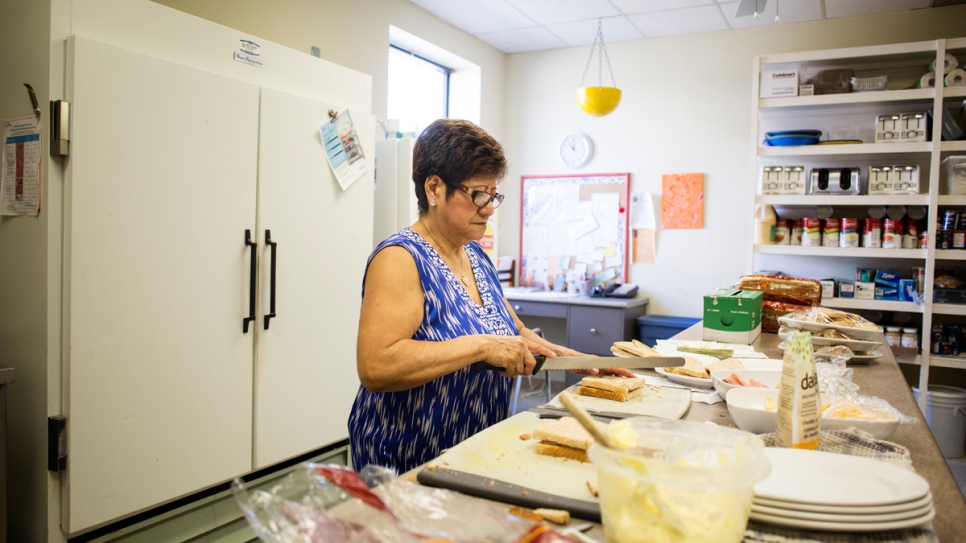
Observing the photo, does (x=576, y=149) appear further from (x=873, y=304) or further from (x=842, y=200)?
(x=873, y=304)

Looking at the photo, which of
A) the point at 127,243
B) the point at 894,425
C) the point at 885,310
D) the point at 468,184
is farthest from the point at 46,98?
the point at 885,310

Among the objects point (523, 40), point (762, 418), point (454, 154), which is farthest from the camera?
point (523, 40)

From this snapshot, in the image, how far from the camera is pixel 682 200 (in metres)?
4.95

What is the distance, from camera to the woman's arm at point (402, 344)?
4.47 feet

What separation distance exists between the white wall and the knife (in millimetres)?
3176

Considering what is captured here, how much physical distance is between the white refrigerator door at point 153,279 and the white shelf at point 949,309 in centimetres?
401

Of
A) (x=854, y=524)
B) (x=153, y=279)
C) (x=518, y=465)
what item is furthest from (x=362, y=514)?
(x=153, y=279)

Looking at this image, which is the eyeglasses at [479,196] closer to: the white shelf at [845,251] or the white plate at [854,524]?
the white plate at [854,524]

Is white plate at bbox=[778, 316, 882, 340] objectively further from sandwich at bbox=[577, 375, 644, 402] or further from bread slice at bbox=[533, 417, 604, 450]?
bread slice at bbox=[533, 417, 604, 450]

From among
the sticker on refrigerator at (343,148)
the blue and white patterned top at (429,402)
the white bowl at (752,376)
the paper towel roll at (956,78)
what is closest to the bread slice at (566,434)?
the blue and white patterned top at (429,402)

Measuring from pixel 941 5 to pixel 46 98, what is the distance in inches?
201

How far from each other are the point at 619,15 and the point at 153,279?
3.81m

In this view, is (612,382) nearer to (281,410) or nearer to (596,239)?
(281,410)

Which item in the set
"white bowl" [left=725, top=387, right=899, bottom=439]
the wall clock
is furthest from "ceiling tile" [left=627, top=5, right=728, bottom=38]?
"white bowl" [left=725, top=387, right=899, bottom=439]
